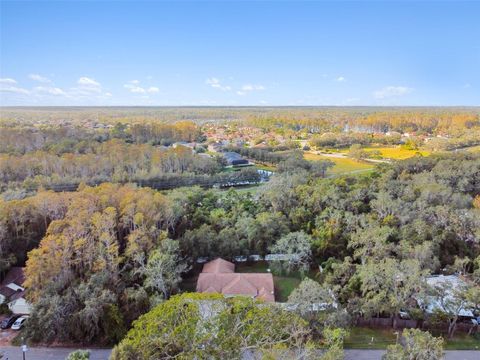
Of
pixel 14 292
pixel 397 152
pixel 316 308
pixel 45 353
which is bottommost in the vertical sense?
pixel 45 353

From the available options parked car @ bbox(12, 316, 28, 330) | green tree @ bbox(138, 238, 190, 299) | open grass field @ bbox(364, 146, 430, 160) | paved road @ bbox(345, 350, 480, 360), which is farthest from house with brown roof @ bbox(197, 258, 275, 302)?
open grass field @ bbox(364, 146, 430, 160)

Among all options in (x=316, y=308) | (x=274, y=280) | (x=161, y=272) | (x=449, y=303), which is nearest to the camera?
(x=316, y=308)

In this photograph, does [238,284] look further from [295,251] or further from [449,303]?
[449,303]

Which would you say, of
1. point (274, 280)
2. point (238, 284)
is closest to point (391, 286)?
point (274, 280)

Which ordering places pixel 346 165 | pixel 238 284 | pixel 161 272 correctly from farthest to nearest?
pixel 346 165 → pixel 238 284 → pixel 161 272

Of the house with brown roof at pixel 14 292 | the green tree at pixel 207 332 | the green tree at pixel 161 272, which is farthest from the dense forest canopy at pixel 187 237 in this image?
the green tree at pixel 207 332

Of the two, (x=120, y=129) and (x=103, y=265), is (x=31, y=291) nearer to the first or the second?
(x=103, y=265)

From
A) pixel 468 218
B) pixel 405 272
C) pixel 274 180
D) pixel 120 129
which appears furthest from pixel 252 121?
pixel 405 272
